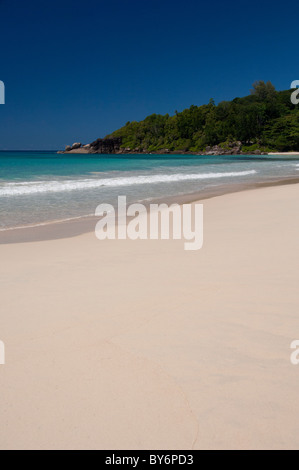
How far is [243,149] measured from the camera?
334 feet

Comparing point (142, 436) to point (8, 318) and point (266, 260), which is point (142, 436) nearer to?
point (8, 318)

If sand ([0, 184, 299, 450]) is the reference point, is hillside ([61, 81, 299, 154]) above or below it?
above

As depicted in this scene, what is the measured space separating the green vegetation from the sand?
102 metres

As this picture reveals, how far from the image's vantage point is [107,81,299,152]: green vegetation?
101 metres

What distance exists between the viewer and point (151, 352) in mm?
2688

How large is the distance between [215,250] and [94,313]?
272 centimetres
